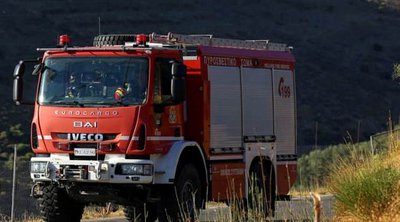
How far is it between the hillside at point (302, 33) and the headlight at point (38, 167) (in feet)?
123

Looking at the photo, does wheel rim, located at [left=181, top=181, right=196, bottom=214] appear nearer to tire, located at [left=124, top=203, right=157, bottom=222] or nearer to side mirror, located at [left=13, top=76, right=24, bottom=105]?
tire, located at [left=124, top=203, right=157, bottom=222]

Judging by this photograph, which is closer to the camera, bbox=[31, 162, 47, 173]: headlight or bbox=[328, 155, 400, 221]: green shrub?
bbox=[328, 155, 400, 221]: green shrub

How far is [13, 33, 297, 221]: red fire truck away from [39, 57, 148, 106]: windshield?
14mm

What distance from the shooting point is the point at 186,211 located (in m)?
14.7

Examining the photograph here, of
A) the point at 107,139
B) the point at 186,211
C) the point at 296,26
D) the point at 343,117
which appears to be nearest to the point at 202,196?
the point at 186,211

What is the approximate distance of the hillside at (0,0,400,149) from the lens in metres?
61.0

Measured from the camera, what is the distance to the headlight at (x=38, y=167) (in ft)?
47.4

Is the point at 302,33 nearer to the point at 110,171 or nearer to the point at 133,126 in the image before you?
the point at 133,126

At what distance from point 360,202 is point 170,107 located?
11.8 feet

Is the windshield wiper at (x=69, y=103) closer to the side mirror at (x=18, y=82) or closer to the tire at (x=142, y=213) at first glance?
the side mirror at (x=18, y=82)

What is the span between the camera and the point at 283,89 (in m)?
18.5

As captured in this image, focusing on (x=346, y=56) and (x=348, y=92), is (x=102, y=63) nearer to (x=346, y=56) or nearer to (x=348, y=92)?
(x=348, y=92)

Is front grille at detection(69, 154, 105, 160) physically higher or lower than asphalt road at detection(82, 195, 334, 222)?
higher

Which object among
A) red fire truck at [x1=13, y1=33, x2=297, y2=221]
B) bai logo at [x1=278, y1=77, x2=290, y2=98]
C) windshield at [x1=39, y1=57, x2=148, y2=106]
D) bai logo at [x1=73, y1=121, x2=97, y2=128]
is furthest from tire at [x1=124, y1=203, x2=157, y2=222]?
bai logo at [x1=278, y1=77, x2=290, y2=98]
